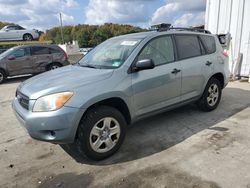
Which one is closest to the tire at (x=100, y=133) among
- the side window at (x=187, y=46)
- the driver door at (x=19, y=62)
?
the side window at (x=187, y=46)

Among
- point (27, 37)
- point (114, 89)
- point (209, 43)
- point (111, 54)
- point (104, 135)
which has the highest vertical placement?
Result: point (27, 37)

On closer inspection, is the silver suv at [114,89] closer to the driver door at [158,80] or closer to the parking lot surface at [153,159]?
the driver door at [158,80]

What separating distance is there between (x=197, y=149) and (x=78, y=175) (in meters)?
1.73

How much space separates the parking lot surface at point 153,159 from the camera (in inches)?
120

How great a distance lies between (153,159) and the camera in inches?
138

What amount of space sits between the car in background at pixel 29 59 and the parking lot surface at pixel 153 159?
6.68 meters

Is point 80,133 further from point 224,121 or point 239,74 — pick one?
point 239,74

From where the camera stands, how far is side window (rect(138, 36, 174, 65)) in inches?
158

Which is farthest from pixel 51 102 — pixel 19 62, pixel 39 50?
pixel 39 50

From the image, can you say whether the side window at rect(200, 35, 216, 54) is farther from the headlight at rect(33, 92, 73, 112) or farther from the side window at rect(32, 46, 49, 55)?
the side window at rect(32, 46, 49, 55)

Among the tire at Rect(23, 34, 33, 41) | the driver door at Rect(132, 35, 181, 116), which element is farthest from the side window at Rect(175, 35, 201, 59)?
the tire at Rect(23, 34, 33, 41)

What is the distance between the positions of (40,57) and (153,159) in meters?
9.47

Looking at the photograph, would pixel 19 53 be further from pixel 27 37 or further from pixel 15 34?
pixel 27 37

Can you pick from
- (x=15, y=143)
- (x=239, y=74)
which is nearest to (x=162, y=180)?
(x=15, y=143)
